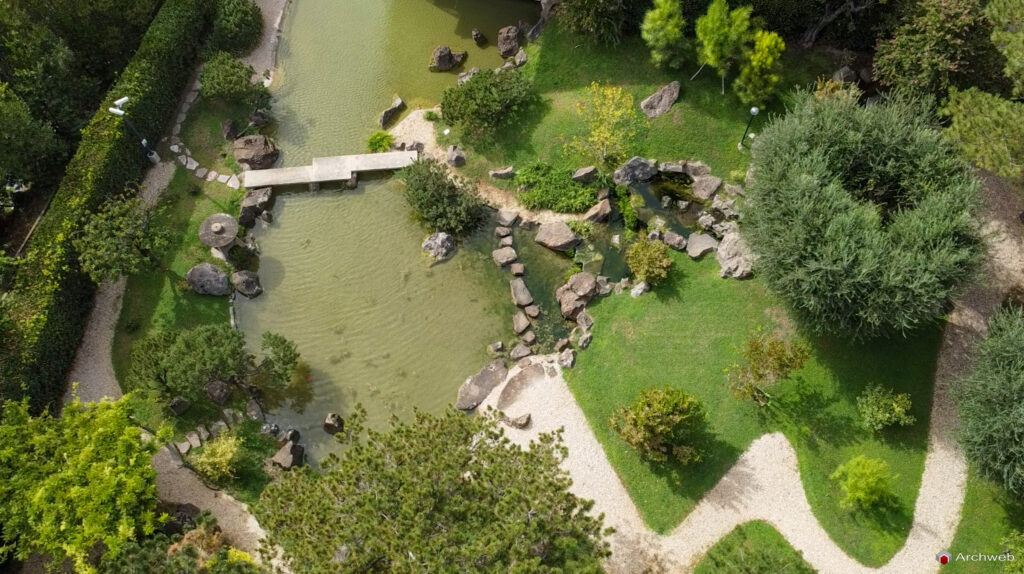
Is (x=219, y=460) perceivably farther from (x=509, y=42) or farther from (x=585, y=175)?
(x=509, y=42)

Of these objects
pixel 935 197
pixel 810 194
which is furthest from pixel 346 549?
pixel 935 197

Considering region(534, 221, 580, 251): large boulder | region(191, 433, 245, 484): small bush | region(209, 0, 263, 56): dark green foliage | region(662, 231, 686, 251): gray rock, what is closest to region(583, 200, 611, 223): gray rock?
region(534, 221, 580, 251): large boulder

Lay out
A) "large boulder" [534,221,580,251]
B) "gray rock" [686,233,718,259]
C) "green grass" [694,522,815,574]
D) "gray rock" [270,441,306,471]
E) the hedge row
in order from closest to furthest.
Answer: "green grass" [694,522,815,574]
"gray rock" [270,441,306,471]
the hedge row
"gray rock" [686,233,718,259]
"large boulder" [534,221,580,251]

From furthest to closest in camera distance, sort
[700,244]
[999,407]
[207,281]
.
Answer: [207,281] < [700,244] < [999,407]

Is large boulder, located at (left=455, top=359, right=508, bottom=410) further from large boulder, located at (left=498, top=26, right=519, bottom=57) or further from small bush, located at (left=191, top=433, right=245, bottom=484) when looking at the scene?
large boulder, located at (left=498, top=26, right=519, bottom=57)

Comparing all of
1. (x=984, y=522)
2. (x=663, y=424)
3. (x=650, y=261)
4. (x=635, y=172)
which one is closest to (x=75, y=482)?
(x=663, y=424)
